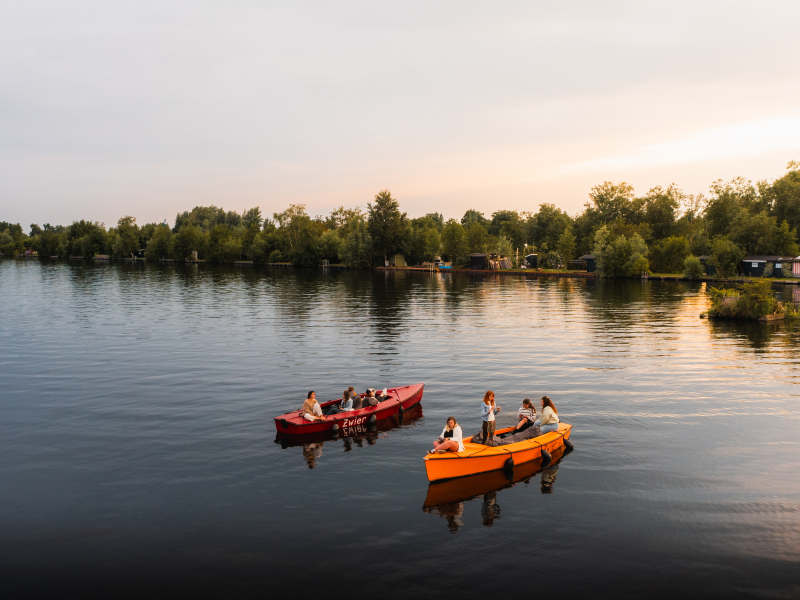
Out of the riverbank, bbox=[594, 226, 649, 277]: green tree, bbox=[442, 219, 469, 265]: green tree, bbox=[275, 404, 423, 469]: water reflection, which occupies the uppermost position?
bbox=[442, 219, 469, 265]: green tree

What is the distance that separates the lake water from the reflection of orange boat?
118 mm

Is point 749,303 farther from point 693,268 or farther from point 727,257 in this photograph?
point 693,268

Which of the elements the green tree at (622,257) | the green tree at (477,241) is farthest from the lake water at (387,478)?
the green tree at (477,241)

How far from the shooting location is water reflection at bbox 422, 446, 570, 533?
1939cm

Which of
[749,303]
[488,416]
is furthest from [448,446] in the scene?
[749,303]

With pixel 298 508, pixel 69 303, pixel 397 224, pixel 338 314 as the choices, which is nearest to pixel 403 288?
pixel 338 314

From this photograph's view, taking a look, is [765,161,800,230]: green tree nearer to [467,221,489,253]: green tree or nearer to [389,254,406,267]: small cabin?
[467,221,489,253]: green tree

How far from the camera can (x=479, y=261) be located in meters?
187

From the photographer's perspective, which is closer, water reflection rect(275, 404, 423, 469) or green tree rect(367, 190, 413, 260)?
water reflection rect(275, 404, 423, 469)

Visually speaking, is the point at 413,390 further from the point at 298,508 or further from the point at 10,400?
the point at 10,400

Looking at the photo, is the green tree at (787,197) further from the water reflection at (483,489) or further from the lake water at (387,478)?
the water reflection at (483,489)

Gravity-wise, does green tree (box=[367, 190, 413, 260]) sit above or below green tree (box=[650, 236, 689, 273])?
above

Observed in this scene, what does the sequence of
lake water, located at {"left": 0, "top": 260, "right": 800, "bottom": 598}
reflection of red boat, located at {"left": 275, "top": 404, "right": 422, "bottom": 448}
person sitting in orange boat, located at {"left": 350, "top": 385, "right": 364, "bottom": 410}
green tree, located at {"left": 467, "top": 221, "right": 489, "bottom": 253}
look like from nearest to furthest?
1. lake water, located at {"left": 0, "top": 260, "right": 800, "bottom": 598}
2. reflection of red boat, located at {"left": 275, "top": 404, "right": 422, "bottom": 448}
3. person sitting in orange boat, located at {"left": 350, "top": 385, "right": 364, "bottom": 410}
4. green tree, located at {"left": 467, "top": 221, "right": 489, "bottom": 253}

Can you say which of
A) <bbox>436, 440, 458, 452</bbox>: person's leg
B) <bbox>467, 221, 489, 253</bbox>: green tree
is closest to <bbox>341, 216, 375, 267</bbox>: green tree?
<bbox>467, 221, 489, 253</bbox>: green tree
